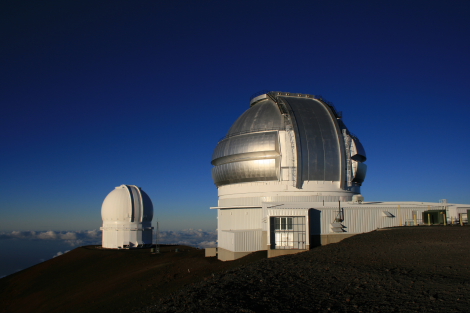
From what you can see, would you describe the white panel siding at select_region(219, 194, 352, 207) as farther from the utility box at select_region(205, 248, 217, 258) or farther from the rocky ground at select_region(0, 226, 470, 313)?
the rocky ground at select_region(0, 226, 470, 313)

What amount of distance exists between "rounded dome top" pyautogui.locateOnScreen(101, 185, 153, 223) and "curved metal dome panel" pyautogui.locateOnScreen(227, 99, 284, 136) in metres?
16.1

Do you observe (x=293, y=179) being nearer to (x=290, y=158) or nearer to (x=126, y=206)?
(x=290, y=158)

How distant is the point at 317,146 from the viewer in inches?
950

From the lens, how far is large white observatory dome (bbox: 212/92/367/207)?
2377 cm

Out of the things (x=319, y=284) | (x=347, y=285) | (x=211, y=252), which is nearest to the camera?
(x=347, y=285)

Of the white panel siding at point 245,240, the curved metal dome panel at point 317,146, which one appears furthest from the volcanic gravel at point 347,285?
the curved metal dome panel at point 317,146

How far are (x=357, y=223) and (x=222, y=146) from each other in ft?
37.5

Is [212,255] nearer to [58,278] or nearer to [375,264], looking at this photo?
[58,278]

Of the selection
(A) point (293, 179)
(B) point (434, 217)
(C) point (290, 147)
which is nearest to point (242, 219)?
(A) point (293, 179)

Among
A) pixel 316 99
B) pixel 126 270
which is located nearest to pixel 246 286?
pixel 126 270

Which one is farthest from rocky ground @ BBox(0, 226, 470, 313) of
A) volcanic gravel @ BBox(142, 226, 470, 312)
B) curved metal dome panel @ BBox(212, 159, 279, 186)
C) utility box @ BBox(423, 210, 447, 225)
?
curved metal dome panel @ BBox(212, 159, 279, 186)

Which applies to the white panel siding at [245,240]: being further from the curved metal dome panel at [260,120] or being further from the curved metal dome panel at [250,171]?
the curved metal dome panel at [260,120]

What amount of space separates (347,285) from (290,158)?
48.5 ft

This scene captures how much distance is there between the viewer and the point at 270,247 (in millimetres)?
18938
